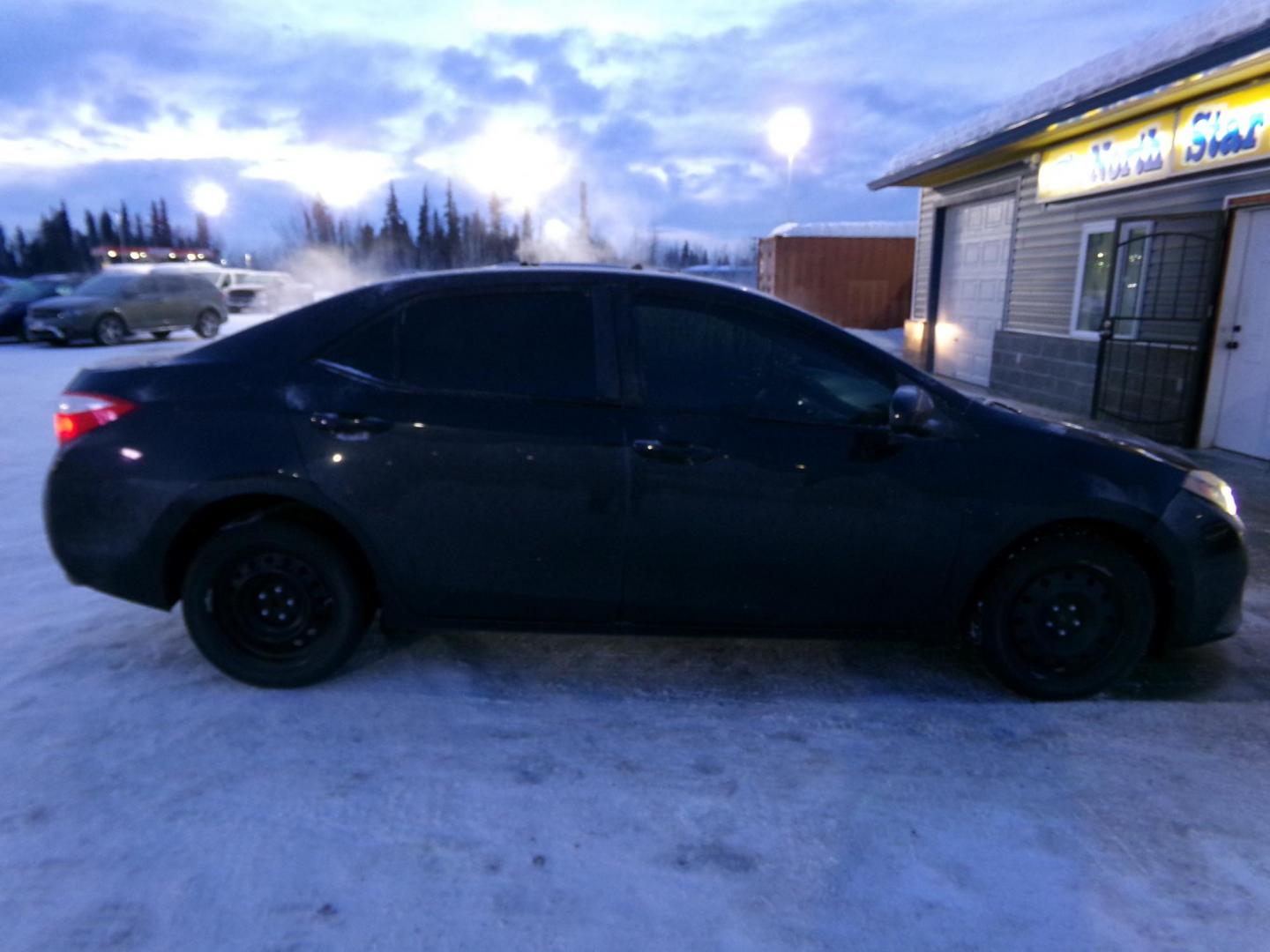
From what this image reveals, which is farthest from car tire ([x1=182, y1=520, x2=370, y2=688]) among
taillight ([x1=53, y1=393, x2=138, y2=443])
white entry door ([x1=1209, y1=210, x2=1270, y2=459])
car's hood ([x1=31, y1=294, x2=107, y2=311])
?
car's hood ([x1=31, y1=294, x2=107, y2=311])

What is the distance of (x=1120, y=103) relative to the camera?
8.79m

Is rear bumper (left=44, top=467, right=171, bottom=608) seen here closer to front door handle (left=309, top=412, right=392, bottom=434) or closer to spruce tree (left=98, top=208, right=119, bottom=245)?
front door handle (left=309, top=412, right=392, bottom=434)

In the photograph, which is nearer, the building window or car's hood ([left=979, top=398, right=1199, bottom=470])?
car's hood ([left=979, top=398, right=1199, bottom=470])

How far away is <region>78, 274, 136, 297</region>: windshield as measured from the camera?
19672mm

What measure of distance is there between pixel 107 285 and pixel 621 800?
70.2 feet

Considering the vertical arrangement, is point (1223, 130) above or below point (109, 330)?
above

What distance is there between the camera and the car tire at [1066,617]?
11.5ft

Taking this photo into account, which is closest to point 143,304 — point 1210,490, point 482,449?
point 482,449

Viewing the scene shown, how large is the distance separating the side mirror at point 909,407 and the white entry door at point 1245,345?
6.66m

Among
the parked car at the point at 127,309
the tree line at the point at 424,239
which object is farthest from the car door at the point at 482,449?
the tree line at the point at 424,239

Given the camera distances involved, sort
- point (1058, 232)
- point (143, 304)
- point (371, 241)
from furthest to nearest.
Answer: point (371, 241), point (143, 304), point (1058, 232)

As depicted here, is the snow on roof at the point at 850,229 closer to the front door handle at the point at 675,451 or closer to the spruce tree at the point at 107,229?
the front door handle at the point at 675,451

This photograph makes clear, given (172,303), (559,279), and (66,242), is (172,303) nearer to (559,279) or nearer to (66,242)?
(559,279)

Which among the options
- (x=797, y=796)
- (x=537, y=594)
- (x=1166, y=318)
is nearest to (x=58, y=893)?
(x=537, y=594)
